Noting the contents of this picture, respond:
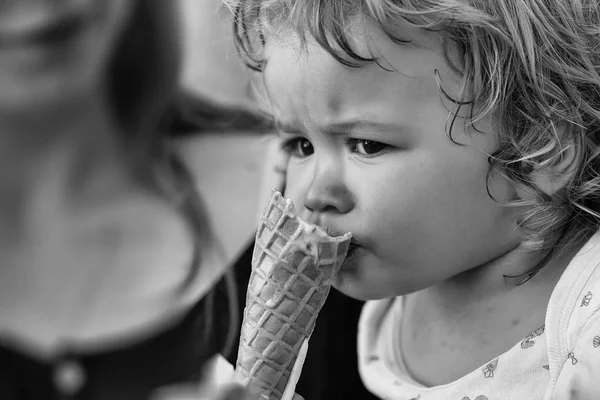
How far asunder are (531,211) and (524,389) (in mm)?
286

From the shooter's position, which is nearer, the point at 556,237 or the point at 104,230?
the point at 104,230

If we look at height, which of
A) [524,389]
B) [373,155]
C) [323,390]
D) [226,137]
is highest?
[226,137]

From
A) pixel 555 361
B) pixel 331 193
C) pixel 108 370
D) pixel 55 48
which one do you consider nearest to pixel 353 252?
pixel 331 193

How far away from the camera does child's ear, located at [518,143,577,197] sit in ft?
3.91

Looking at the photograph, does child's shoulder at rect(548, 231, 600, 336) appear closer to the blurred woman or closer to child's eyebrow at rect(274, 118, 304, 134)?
child's eyebrow at rect(274, 118, 304, 134)

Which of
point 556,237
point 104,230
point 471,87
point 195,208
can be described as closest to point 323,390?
point 556,237

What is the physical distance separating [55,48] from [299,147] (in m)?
0.67

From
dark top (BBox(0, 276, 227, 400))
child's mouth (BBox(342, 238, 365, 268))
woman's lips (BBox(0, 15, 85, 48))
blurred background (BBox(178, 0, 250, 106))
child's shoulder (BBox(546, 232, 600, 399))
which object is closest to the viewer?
woman's lips (BBox(0, 15, 85, 48))

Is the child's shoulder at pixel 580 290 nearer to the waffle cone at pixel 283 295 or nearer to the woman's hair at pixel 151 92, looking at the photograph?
the waffle cone at pixel 283 295

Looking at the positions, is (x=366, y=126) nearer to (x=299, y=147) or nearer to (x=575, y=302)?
(x=299, y=147)

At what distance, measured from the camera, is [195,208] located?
0.81 m

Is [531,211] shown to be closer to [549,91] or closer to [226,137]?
[549,91]

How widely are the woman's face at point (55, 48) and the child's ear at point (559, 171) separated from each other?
0.76m

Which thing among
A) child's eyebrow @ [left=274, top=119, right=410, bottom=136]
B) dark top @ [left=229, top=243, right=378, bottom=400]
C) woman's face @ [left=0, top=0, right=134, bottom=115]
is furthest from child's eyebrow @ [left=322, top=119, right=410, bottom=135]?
dark top @ [left=229, top=243, right=378, bottom=400]
